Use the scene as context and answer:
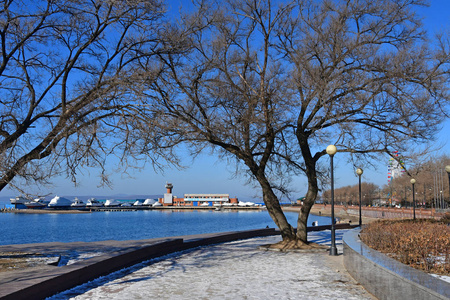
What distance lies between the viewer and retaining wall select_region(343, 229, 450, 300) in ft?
21.9

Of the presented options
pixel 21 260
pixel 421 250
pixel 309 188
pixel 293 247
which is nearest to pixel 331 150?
pixel 309 188

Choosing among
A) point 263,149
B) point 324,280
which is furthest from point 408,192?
point 324,280

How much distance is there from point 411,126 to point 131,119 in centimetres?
1103

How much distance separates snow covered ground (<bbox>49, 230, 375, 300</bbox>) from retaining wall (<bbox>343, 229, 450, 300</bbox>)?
37 centimetres

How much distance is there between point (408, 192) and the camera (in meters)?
123

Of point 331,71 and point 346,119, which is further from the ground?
point 331,71

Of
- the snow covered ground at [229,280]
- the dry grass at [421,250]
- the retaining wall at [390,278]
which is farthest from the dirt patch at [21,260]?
the dry grass at [421,250]

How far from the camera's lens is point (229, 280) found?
11320 mm

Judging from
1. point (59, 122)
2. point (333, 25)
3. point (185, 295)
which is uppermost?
point (333, 25)

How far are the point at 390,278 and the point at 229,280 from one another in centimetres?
446

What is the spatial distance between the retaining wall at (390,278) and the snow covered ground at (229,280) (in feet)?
1.20

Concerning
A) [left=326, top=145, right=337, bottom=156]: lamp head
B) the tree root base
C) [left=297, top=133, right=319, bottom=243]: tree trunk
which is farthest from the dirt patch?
[left=297, top=133, right=319, bottom=243]: tree trunk

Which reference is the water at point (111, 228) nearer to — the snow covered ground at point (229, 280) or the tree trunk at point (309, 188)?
the tree trunk at point (309, 188)

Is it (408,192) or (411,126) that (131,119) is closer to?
(411,126)
